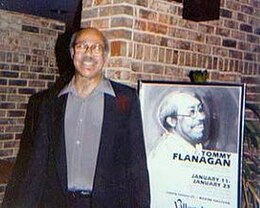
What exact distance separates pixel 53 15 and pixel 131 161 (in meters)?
4.29

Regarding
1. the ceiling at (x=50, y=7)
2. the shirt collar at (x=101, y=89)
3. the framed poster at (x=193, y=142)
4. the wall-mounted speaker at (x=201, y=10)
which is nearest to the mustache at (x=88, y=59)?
the shirt collar at (x=101, y=89)

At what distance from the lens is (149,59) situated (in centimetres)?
265

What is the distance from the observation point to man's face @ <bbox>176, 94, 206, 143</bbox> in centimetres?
237

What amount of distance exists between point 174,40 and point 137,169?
1.07m

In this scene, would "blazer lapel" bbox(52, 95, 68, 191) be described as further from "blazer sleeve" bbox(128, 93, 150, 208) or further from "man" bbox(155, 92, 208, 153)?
"man" bbox(155, 92, 208, 153)

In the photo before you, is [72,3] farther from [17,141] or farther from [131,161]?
[131,161]

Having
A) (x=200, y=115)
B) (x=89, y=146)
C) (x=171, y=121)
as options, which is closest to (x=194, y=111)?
(x=200, y=115)

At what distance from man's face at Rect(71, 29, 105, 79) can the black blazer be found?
0.44 feet

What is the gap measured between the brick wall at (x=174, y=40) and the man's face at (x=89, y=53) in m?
0.40

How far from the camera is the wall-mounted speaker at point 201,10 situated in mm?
2691

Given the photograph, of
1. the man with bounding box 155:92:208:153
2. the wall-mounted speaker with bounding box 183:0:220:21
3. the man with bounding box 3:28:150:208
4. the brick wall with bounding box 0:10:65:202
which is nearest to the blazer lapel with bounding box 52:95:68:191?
the man with bounding box 3:28:150:208

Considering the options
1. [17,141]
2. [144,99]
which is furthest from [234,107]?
[17,141]

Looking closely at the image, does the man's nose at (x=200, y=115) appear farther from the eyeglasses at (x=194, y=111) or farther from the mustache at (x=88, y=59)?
the mustache at (x=88, y=59)

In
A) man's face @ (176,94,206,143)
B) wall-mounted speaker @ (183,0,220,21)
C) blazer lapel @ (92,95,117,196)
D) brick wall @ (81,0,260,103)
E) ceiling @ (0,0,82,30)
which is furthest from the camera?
ceiling @ (0,0,82,30)
